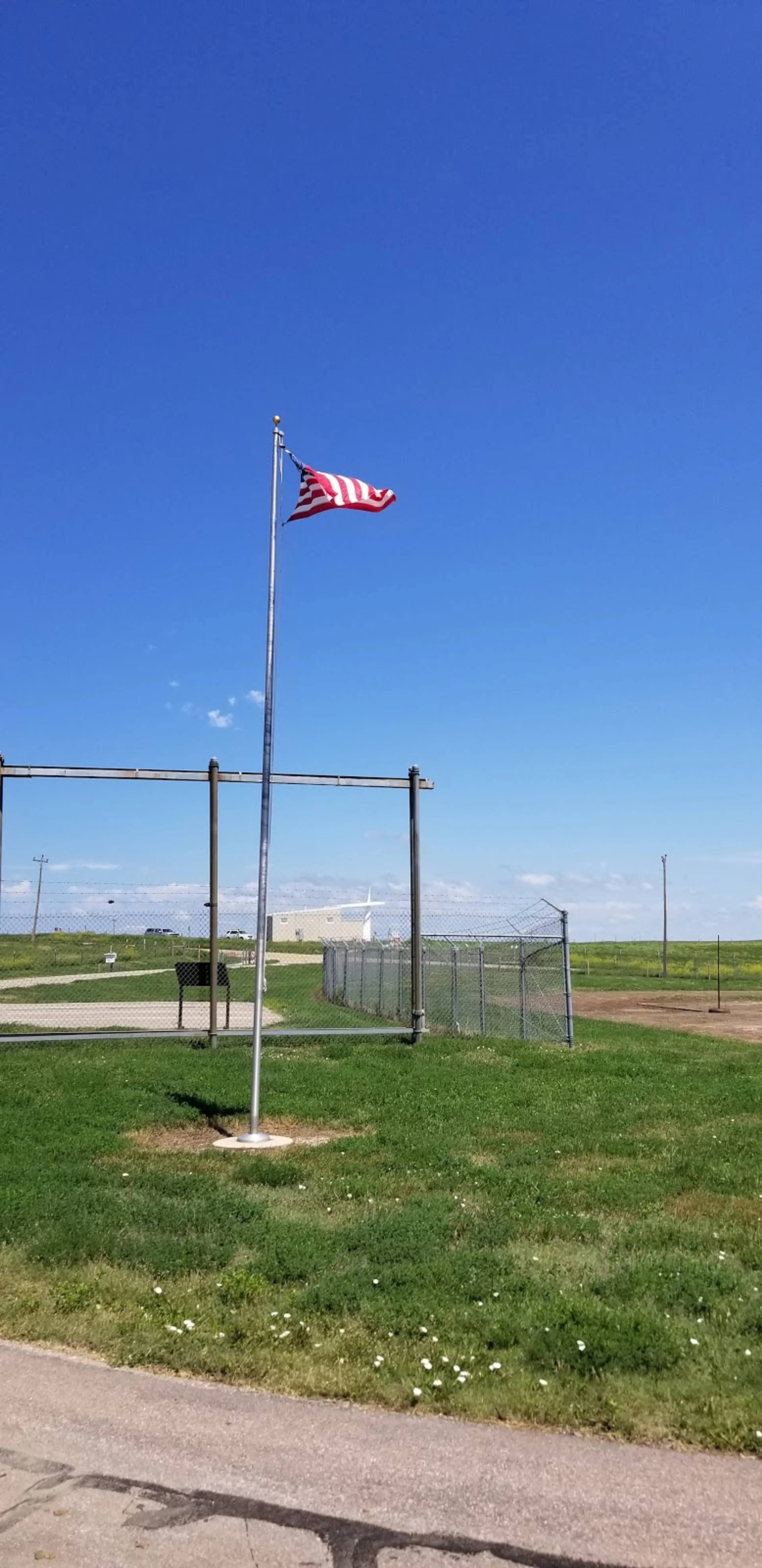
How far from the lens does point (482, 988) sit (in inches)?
767

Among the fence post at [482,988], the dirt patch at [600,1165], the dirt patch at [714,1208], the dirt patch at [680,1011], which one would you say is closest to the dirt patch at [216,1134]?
the dirt patch at [600,1165]

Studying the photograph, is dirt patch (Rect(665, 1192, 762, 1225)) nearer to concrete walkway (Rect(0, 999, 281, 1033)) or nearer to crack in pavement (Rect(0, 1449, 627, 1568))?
crack in pavement (Rect(0, 1449, 627, 1568))

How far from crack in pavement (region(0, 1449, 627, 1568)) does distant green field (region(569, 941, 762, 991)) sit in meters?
31.0

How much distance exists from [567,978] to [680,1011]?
1656cm

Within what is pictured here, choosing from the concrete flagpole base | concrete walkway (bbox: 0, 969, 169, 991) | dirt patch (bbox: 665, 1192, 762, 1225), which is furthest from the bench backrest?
dirt patch (bbox: 665, 1192, 762, 1225)

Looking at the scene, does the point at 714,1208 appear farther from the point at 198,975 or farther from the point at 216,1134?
the point at 198,975

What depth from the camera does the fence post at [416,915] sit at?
16.3 metres

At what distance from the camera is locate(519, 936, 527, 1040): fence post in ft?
63.1

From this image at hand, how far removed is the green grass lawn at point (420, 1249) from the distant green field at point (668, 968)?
24.1 m

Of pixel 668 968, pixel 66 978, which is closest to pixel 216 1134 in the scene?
pixel 66 978

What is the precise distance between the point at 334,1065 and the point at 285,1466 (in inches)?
399

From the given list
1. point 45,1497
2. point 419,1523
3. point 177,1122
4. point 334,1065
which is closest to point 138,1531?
point 45,1497

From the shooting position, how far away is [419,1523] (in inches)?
149

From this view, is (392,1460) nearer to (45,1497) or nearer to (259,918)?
(45,1497)
